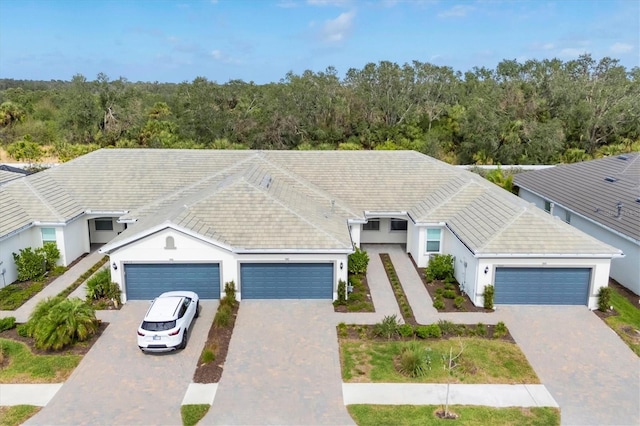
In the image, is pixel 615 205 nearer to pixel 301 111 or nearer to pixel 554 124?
pixel 554 124

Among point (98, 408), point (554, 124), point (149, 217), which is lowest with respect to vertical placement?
point (98, 408)

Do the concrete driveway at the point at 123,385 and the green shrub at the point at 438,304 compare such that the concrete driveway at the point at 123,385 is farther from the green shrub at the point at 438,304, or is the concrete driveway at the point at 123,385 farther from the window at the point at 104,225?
the window at the point at 104,225

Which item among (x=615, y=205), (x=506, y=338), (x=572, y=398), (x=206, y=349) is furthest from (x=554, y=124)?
(x=206, y=349)

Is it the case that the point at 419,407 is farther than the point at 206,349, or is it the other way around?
the point at 206,349

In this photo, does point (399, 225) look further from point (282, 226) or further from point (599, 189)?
point (599, 189)

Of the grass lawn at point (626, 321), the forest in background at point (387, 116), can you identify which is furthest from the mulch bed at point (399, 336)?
the forest in background at point (387, 116)

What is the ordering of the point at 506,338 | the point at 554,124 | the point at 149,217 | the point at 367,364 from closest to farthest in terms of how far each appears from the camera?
the point at 367,364 < the point at 506,338 < the point at 149,217 < the point at 554,124

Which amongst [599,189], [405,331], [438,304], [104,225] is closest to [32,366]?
[405,331]
